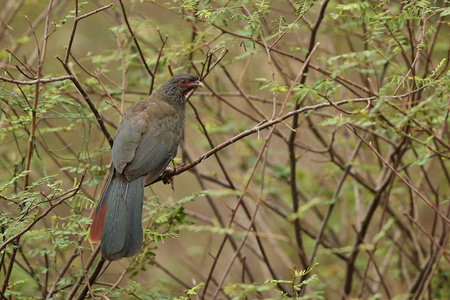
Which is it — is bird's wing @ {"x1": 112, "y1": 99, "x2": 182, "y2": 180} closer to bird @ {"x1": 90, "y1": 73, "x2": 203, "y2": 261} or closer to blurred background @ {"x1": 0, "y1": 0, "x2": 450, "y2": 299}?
bird @ {"x1": 90, "y1": 73, "x2": 203, "y2": 261}

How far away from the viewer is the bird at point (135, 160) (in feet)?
11.0

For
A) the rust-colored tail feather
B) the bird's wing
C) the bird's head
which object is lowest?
the rust-colored tail feather

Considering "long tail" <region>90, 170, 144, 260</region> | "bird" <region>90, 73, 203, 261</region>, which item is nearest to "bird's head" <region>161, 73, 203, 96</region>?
"bird" <region>90, 73, 203, 261</region>

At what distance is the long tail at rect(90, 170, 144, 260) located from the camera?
328cm

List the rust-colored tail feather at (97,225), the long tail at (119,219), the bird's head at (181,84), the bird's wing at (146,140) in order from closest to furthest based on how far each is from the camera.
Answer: the long tail at (119,219) < the rust-colored tail feather at (97,225) < the bird's wing at (146,140) < the bird's head at (181,84)

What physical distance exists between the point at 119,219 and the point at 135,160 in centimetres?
61

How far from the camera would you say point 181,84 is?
4.82 metres

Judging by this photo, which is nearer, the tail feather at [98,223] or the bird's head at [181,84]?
the tail feather at [98,223]

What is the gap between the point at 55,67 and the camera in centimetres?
829

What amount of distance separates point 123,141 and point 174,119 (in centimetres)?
63

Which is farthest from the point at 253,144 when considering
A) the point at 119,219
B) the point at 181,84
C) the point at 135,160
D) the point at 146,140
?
the point at 119,219

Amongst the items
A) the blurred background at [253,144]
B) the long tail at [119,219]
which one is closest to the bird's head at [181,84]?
the blurred background at [253,144]

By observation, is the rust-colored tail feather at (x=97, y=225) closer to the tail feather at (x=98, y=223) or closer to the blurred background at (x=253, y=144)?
the tail feather at (x=98, y=223)

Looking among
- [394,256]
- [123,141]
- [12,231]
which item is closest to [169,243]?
[394,256]
